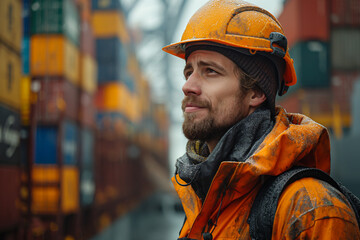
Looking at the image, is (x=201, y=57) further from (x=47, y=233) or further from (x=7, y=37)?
(x=47, y=233)

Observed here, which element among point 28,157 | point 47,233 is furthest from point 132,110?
point 28,157

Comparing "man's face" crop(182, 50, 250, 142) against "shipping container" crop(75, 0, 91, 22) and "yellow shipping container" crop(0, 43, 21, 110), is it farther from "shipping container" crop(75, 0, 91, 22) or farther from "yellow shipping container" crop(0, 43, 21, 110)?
"shipping container" crop(75, 0, 91, 22)

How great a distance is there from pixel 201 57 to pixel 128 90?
1785 centimetres

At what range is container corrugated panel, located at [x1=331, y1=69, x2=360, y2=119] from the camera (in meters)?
12.3

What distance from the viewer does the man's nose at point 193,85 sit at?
A: 1.85 metres

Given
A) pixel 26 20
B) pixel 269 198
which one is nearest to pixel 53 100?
pixel 26 20

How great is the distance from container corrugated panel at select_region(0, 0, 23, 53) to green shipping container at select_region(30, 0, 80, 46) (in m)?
3.14

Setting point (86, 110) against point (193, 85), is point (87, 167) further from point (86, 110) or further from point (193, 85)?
point (193, 85)

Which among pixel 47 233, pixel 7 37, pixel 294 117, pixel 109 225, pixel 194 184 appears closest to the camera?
pixel 194 184

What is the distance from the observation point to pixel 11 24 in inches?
218

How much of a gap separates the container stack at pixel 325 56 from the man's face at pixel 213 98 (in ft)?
35.8

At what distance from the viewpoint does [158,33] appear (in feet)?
117

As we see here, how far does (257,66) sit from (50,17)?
8340mm

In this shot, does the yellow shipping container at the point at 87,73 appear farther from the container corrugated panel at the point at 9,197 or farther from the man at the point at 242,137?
the man at the point at 242,137
